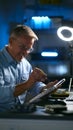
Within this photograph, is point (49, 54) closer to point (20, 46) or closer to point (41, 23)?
point (41, 23)

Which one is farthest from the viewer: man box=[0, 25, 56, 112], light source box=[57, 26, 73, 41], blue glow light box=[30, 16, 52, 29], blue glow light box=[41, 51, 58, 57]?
blue glow light box=[30, 16, 52, 29]

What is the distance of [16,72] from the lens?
2.25 metres

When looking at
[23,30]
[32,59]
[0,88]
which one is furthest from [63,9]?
[0,88]

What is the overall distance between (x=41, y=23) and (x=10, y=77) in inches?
81.5

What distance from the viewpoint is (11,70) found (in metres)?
2.21

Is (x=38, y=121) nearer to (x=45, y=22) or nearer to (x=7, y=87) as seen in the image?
(x=7, y=87)

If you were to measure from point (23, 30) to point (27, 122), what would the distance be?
2.36 ft

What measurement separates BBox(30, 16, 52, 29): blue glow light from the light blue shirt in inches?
69.5

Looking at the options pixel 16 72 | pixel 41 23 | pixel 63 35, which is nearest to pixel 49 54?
pixel 41 23

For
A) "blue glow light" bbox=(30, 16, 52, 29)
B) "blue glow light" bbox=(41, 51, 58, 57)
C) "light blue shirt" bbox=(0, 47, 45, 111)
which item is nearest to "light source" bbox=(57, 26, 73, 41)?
"light blue shirt" bbox=(0, 47, 45, 111)

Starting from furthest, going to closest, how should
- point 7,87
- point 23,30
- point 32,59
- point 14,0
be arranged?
point 14,0 < point 32,59 < point 23,30 < point 7,87

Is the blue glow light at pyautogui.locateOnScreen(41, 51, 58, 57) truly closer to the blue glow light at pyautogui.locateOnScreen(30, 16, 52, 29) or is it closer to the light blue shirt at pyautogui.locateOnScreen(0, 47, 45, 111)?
the blue glow light at pyautogui.locateOnScreen(30, 16, 52, 29)

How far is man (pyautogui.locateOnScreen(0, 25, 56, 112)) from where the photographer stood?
1.99m

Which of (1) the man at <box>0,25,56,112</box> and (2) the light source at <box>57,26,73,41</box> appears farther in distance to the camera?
(2) the light source at <box>57,26,73,41</box>
